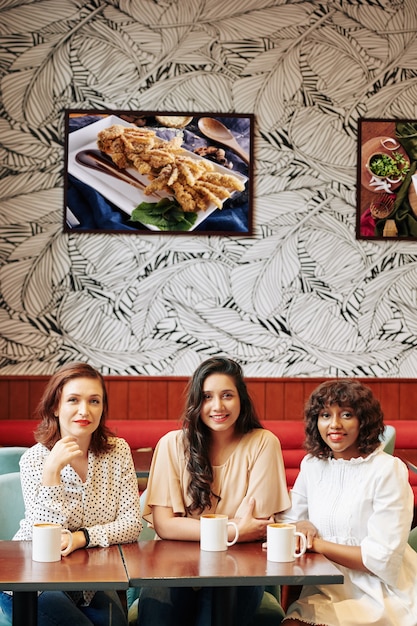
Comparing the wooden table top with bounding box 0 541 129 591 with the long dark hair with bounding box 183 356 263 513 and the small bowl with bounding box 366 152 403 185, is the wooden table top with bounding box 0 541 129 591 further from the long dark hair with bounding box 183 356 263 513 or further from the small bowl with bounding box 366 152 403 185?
the small bowl with bounding box 366 152 403 185

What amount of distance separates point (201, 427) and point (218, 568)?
0.69 metres

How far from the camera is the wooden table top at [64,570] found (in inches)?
83.0

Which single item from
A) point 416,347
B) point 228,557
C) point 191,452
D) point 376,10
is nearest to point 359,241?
point 416,347

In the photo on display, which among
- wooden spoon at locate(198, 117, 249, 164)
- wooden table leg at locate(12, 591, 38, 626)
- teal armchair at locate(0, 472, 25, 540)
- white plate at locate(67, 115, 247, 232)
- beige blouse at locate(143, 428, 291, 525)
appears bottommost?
wooden table leg at locate(12, 591, 38, 626)

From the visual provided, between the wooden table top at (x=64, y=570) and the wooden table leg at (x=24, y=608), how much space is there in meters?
0.09

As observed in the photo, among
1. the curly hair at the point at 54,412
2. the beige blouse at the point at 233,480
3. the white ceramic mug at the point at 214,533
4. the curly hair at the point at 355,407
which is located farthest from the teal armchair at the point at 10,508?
the curly hair at the point at 355,407

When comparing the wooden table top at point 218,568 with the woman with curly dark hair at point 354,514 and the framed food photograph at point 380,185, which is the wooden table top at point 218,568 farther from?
the framed food photograph at point 380,185

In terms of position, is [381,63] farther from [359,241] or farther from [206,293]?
[206,293]

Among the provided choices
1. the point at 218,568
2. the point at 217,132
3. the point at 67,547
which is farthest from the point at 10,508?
the point at 217,132

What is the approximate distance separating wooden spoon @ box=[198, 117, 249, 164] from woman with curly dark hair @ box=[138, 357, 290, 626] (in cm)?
314

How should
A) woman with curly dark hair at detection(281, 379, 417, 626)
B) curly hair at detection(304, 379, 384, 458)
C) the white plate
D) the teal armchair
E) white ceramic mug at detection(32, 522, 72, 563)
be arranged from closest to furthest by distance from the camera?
white ceramic mug at detection(32, 522, 72, 563), woman with curly dark hair at detection(281, 379, 417, 626), curly hair at detection(304, 379, 384, 458), the teal armchair, the white plate

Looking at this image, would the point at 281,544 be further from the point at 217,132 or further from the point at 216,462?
the point at 217,132

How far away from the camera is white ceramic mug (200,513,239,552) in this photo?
244cm

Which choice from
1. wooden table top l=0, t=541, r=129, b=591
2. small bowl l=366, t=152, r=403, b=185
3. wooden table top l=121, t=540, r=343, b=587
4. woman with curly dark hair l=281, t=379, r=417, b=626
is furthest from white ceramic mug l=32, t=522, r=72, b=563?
small bowl l=366, t=152, r=403, b=185
